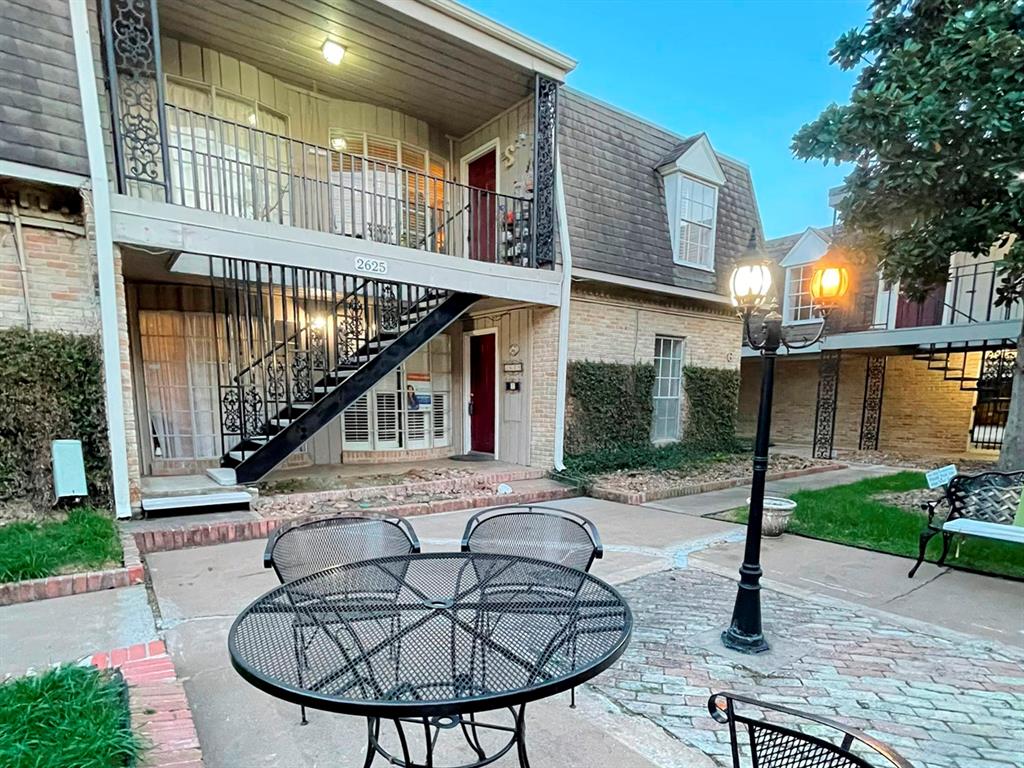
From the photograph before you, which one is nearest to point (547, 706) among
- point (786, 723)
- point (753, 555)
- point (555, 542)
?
point (555, 542)

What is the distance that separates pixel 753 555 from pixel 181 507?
17.7 ft

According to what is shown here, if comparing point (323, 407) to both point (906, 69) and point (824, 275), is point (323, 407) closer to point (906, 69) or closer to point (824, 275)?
point (824, 275)

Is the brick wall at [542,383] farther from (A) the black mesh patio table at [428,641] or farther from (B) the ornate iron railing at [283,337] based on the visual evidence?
(A) the black mesh patio table at [428,641]

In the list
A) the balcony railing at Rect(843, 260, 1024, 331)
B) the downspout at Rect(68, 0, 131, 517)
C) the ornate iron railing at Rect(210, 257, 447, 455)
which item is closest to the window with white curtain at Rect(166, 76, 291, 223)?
the ornate iron railing at Rect(210, 257, 447, 455)

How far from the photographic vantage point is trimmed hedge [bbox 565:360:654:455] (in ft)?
26.1

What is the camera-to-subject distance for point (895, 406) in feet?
39.8

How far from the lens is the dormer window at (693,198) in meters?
9.12

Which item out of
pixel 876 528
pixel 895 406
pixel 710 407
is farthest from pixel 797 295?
pixel 876 528

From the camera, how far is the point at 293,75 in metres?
7.16

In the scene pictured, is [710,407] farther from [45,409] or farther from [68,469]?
[45,409]

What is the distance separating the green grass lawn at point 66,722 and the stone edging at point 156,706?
0.20 feet

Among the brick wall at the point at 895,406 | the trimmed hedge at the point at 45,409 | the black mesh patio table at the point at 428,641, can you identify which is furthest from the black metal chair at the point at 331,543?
the brick wall at the point at 895,406

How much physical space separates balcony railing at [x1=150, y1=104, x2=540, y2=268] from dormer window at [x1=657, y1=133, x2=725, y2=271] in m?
3.26

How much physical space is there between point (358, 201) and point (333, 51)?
2045 millimetres
